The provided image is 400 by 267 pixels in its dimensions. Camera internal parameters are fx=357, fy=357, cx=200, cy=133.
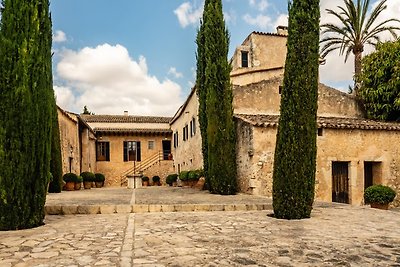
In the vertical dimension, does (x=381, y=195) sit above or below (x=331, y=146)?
below

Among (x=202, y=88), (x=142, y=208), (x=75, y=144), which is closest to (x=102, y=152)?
(x=75, y=144)

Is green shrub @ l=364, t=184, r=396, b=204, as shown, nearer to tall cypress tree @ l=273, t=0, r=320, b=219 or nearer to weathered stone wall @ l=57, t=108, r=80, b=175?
tall cypress tree @ l=273, t=0, r=320, b=219

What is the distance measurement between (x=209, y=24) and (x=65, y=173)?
11.5 m

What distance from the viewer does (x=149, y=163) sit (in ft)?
107

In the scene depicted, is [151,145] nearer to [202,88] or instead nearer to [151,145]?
[151,145]

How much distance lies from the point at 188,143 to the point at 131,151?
9.57 metres

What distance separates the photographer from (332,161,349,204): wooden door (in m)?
15.9

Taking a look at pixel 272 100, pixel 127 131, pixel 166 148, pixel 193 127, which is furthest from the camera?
pixel 166 148

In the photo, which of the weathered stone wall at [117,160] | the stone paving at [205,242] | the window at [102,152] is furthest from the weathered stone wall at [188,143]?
the stone paving at [205,242]

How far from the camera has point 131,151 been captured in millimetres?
32438

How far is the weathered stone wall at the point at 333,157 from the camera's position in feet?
47.5

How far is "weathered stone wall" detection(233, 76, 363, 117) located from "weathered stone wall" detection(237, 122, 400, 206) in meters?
2.58

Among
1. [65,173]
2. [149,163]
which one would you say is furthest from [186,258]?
[149,163]

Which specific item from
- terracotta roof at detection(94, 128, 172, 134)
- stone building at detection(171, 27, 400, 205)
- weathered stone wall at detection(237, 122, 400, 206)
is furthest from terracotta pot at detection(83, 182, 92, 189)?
weathered stone wall at detection(237, 122, 400, 206)
